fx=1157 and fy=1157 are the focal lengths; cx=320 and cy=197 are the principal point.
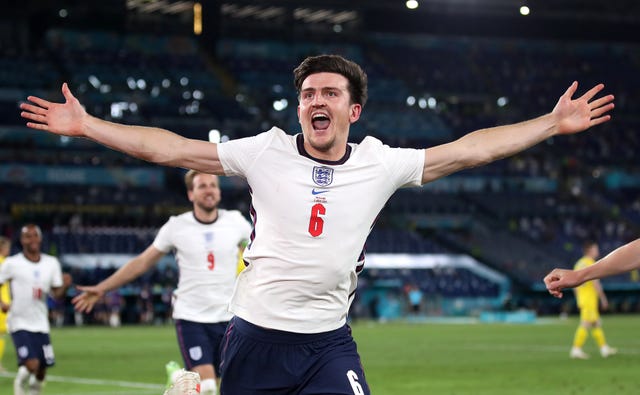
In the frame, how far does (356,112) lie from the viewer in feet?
21.6

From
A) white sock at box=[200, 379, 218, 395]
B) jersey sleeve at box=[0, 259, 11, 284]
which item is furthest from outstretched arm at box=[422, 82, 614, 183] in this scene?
jersey sleeve at box=[0, 259, 11, 284]

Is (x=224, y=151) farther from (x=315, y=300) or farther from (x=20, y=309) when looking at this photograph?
(x=20, y=309)

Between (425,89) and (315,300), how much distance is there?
6193 centimetres

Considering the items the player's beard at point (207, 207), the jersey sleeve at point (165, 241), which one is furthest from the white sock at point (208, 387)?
the player's beard at point (207, 207)

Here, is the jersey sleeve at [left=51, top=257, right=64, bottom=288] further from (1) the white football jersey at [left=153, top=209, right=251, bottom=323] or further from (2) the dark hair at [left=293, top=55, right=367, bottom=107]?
(2) the dark hair at [left=293, top=55, right=367, bottom=107]

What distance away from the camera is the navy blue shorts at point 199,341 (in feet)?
38.9

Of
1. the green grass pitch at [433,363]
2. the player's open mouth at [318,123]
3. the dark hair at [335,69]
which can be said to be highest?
the dark hair at [335,69]

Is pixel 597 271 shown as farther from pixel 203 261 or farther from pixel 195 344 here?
pixel 203 261

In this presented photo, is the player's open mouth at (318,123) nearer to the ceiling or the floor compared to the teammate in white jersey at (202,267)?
nearer to the ceiling

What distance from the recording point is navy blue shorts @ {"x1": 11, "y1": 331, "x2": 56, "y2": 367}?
1482 cm

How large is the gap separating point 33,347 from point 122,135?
9.41 metres

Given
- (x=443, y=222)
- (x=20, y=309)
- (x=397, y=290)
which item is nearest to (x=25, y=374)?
(x=20, y=309)

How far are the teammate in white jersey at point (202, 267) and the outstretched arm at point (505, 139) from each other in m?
5.43

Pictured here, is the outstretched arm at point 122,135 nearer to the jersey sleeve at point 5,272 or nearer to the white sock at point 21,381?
the white sock at point 21,381
